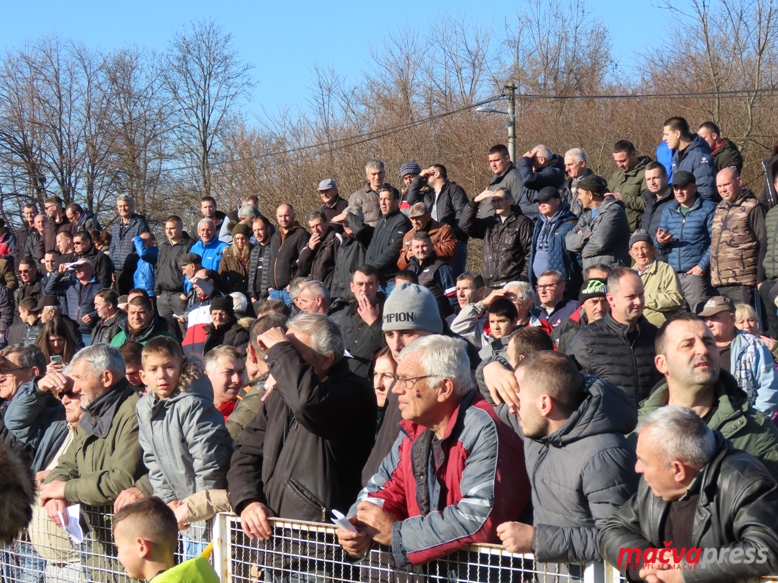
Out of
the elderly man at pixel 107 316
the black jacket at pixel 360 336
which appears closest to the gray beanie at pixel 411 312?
the black jacket at pixel 360 336

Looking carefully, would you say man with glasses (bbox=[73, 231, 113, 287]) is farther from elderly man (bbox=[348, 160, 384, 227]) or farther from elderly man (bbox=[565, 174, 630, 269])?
elderly man (bbox=[565, 174, 630, 269])

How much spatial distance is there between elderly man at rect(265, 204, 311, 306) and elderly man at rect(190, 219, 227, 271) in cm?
129

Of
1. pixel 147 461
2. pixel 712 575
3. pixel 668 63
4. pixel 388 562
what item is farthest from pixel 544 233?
pixel 668 63

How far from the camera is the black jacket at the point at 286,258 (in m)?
12.1

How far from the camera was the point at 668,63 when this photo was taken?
2464 centimetres

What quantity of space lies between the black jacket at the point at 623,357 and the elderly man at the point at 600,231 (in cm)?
295

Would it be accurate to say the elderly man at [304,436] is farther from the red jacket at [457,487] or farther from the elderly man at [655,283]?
the elderly man at [655,283]

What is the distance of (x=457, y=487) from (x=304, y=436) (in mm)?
982

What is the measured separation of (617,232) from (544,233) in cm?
85

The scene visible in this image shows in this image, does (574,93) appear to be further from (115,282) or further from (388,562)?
(388,562)

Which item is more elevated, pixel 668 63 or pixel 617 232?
pixel 668 63

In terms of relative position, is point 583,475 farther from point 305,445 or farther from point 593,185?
point 593,185

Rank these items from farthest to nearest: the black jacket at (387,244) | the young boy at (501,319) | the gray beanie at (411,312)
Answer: the black jacket at (387,244) → the young boy at (501,319) → the gray beanie at (411,312)

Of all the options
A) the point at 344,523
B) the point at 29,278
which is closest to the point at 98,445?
the point at 344,523
